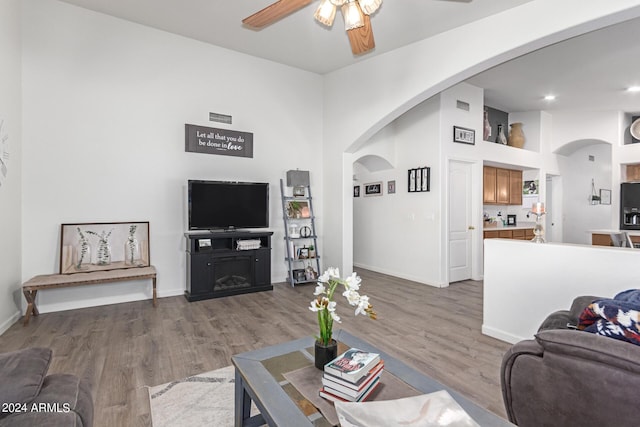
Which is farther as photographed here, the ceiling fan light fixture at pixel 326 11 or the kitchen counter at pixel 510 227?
the kitchen counter at pixel 510 227

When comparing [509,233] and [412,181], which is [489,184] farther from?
[412,181]

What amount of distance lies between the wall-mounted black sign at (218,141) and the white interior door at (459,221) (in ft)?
10.9

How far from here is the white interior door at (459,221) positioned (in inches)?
211

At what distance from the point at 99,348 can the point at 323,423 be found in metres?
2.54

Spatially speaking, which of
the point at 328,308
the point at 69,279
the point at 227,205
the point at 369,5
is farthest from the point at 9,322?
the point at 369,5

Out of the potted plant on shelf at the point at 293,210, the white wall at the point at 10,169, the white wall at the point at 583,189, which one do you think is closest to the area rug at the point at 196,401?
the white wall at the point at 10,169

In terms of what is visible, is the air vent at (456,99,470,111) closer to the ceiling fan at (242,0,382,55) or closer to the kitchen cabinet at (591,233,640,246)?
the ceiling fan at (242,0,382,55)

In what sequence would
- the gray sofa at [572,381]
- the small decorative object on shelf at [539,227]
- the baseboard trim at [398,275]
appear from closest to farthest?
1. the gray sofa at [572,381]
2. the small decorative object on shelf at [539,227]
3. the baseboard trim at [398,275]

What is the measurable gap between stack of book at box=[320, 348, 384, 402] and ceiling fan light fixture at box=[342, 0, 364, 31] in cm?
231

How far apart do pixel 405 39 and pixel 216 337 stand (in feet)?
13.4

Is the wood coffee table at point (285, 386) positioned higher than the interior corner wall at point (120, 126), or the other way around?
the interior corner wall at point (120, 126)

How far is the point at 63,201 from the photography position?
149 inches

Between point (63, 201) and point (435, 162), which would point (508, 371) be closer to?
point (435, 162)

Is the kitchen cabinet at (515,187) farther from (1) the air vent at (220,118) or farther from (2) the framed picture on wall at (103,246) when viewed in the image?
(2) the framed picture on wall at (103,246)
